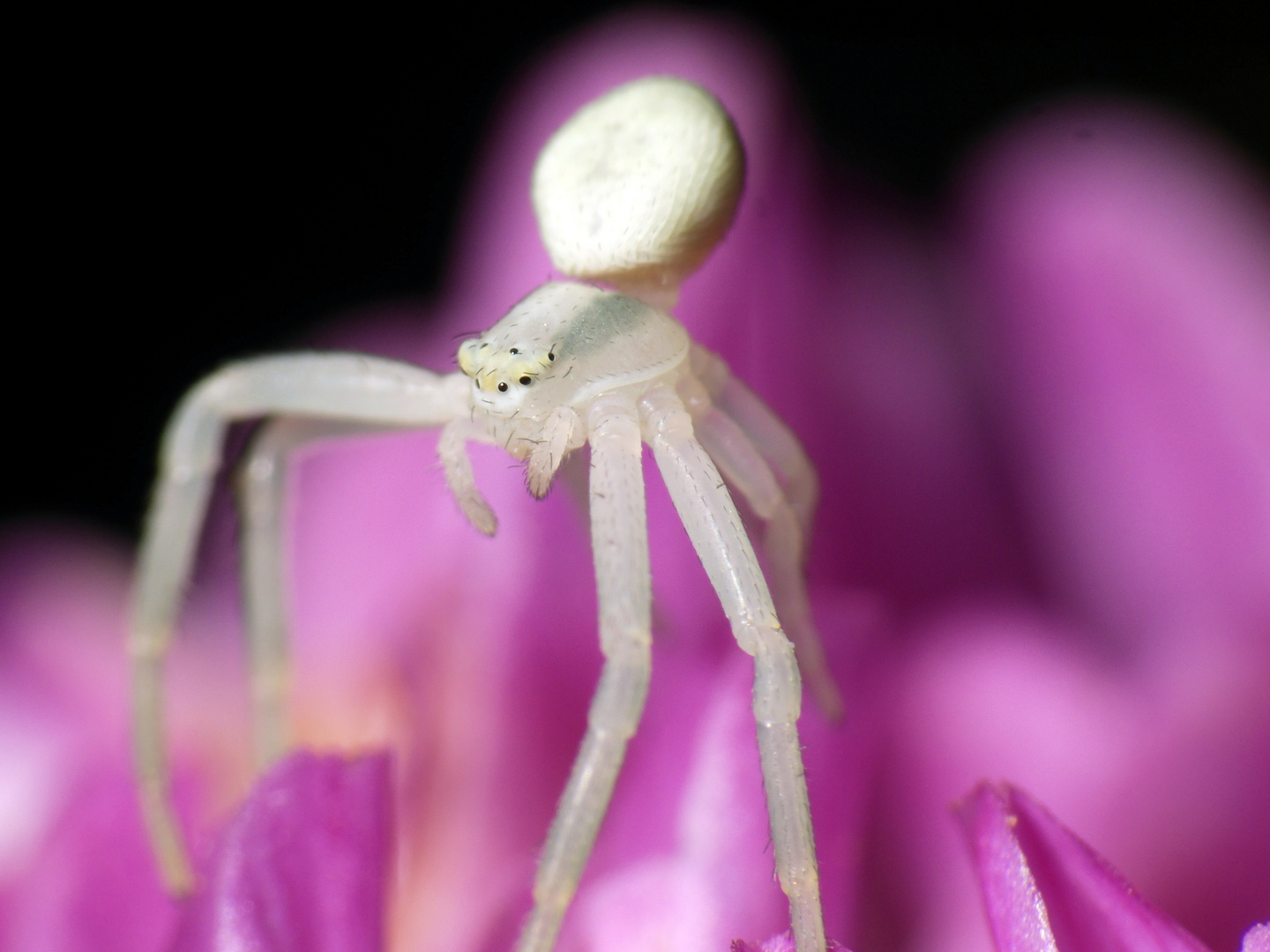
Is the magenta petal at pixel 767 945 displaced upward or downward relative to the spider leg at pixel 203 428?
downward

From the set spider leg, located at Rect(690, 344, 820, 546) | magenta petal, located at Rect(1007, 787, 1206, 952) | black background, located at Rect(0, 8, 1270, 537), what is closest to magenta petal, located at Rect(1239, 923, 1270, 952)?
magenta petal, located at Rect(1007, 787, 1206, 952)

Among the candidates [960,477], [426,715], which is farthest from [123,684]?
[960,477]

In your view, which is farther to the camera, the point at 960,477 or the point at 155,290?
the point at 155,290

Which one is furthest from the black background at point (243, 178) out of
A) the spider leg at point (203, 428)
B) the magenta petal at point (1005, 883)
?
the magenta petal at point (1005, 883)

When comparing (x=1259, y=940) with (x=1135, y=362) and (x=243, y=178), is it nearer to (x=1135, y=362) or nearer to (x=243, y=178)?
(x=1135, y=362)

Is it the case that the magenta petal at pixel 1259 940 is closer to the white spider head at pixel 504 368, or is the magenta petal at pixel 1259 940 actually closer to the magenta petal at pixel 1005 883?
the magenta petal at pixel 1005 883

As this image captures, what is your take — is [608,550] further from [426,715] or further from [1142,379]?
[1142,379]
